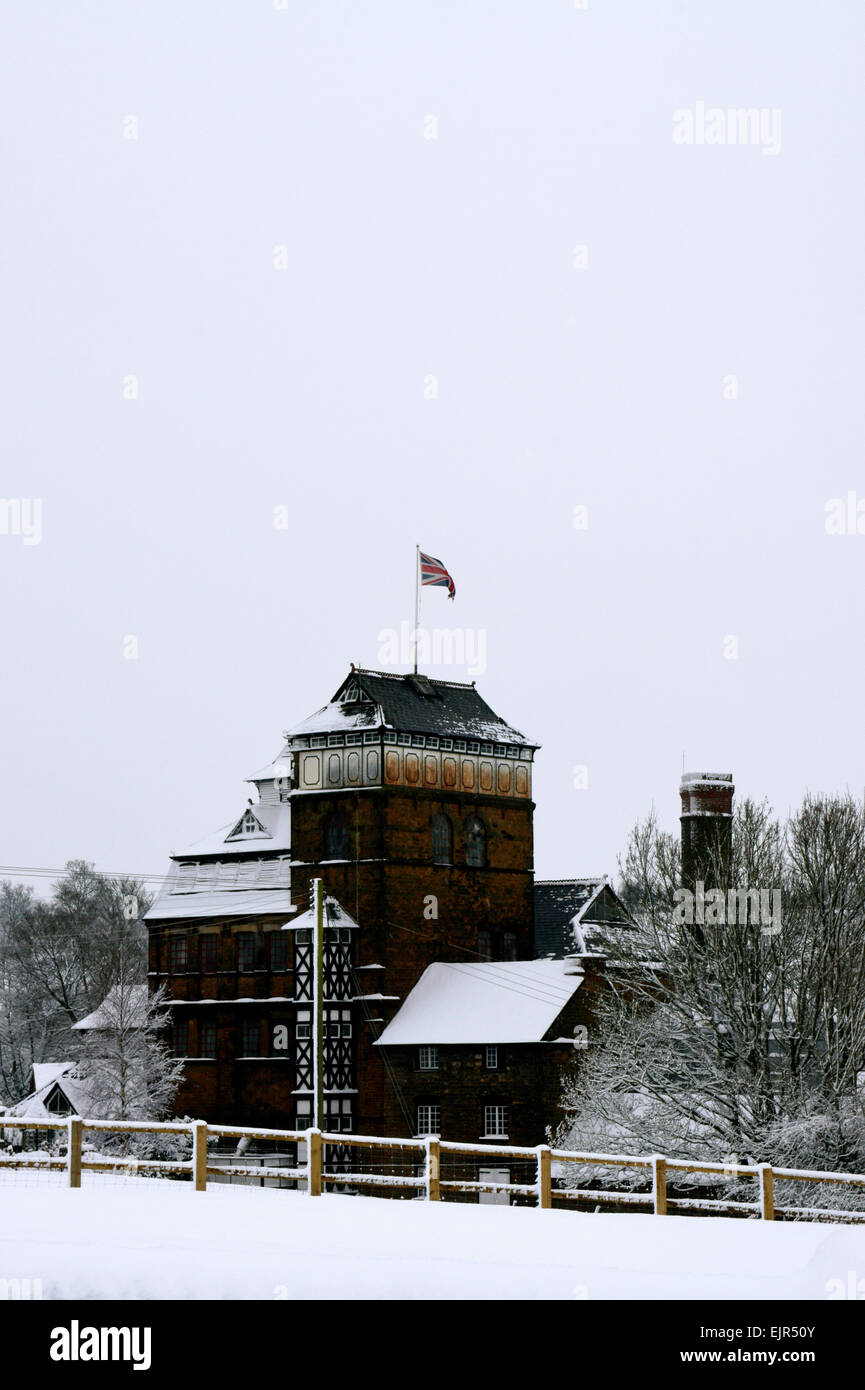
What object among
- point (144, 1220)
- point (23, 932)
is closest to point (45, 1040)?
point (23, 932)

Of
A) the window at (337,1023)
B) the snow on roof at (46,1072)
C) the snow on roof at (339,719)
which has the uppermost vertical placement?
the snow on roof at (339,719)

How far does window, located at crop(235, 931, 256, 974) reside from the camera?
67812 mm

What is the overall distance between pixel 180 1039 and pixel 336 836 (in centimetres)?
1014

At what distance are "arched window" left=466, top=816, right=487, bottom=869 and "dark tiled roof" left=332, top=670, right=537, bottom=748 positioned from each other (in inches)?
120

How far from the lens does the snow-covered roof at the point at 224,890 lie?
68.9m

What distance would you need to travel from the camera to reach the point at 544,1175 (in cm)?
2492

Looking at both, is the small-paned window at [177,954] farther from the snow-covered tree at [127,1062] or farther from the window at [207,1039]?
the window at [207,1039]

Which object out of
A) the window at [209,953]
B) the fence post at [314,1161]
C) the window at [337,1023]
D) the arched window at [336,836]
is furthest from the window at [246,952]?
the fence post at [314,1161]

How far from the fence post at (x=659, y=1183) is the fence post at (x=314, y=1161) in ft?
14.5

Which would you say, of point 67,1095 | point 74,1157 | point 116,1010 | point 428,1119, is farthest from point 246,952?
point 74,1157
